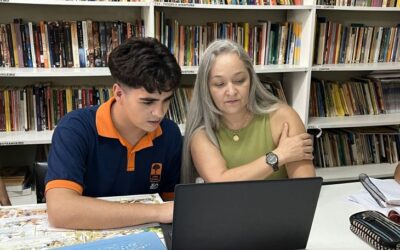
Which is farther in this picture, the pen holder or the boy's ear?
the boy's ear

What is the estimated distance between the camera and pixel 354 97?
2.92 metres

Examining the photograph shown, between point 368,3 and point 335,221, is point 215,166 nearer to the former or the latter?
point 335,221

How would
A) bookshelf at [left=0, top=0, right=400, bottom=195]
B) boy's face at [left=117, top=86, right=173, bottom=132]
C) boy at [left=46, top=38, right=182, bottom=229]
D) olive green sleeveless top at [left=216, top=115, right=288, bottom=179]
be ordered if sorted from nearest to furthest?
boy at [left=46, top=38, right=182, bottom=229] < boy's face at [left=117, top=86, right=173, bottom=132] < olive green sleeveless top at [left=216, top=115, right=288, bottom=179] < bookshelf at [left=0, top=0, right=400, bottom=195]

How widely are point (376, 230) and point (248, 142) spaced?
67 cm

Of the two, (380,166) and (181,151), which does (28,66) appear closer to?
(181,151)

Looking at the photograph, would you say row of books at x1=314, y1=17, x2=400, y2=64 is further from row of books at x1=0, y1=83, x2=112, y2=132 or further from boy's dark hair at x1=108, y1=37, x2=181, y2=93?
boy's dark hair at x1=108, y1=37, x2=181, y2=93

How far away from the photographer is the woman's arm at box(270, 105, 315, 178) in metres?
1.55

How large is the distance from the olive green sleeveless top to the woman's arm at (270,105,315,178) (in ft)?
0.11

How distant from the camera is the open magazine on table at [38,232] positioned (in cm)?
107

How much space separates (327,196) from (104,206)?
0.82m

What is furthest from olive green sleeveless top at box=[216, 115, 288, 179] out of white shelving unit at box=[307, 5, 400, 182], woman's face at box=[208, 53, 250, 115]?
white shelving unit at box=[307, 5, 400, 182]

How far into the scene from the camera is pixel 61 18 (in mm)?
2533

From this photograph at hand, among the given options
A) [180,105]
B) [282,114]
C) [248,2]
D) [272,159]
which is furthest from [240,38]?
[272,159]

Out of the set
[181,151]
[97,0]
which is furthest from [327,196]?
[97,0]
